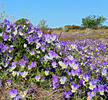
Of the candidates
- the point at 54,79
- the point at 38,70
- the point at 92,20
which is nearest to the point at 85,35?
the point at 38,70

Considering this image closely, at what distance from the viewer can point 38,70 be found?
3215 mm

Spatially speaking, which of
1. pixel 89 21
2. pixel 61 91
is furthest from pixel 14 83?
pixel 89 21

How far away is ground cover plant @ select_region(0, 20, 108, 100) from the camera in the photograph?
2.78m

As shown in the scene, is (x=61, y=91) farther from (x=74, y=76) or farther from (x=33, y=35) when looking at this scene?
(x=33, y=35)

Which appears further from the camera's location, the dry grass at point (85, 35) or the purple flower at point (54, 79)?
the dry grass at point (85, 35)

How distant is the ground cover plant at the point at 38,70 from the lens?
2775 millimetres

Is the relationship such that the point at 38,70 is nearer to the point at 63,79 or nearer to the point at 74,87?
the point at 63,79

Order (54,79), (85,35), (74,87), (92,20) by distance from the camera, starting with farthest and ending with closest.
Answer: (92,20)
(85,35)
(54,79)
(74,87)

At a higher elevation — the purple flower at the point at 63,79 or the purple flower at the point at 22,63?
the purple flower at the point at 22,63

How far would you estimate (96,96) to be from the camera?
2.71 meters

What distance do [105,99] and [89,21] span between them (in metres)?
51.7

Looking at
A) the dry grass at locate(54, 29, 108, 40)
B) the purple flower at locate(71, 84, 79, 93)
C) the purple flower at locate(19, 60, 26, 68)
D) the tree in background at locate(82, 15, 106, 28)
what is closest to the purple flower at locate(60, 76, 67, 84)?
the purple flower at locate(71, 84, 79, 93)

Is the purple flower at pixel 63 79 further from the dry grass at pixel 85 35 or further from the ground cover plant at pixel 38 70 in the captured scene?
the dry grass at pixel 85 35

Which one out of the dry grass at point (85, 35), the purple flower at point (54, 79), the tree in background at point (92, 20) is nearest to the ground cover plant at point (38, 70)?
the purple flower at point (54, 79)
